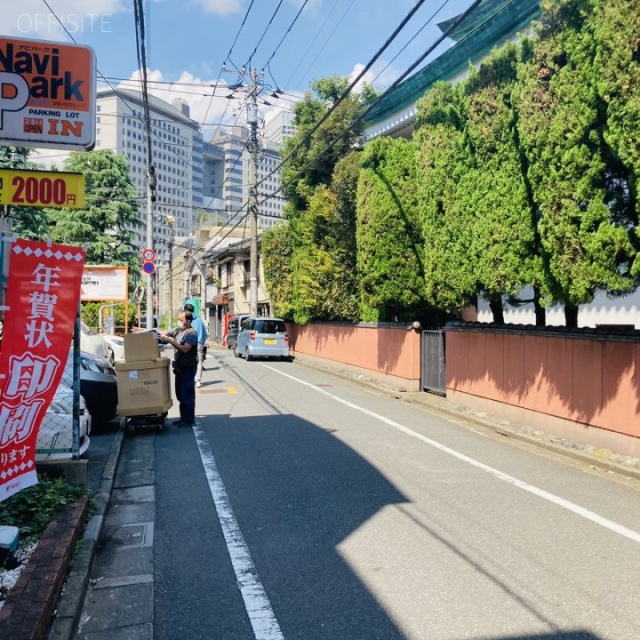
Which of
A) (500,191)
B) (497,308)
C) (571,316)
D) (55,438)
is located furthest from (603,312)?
(55,438)

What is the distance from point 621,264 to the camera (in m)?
7.32

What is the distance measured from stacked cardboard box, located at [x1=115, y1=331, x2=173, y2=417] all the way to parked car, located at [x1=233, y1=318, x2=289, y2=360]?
49.7 feet

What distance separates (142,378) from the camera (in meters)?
8.53

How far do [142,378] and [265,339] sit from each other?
1550cm

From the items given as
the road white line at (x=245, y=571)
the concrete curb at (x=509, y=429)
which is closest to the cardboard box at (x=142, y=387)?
the road white line at (x=245, y=571)

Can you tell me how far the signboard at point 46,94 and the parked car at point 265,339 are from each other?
18.3m

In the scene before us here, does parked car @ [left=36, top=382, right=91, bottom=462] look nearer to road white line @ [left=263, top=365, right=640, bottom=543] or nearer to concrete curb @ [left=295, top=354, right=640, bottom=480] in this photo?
road white line @ [left=263, top=365, right=640, bottom=543]

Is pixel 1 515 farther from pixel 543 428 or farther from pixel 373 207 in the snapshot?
pixel 373 207

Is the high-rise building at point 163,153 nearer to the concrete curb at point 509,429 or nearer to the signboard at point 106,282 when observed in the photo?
the signboard at point 106,282

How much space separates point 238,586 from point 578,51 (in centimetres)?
716

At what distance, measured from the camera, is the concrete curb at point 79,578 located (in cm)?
329

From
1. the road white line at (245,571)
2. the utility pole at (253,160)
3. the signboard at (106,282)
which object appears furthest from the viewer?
the utility pole at (253,160)

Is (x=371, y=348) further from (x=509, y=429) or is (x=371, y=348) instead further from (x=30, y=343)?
(x=30, y=343)

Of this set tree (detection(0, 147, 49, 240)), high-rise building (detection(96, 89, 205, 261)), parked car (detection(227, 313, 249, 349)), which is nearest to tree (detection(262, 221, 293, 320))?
parked car (detection(227, 313, 249, 349))
